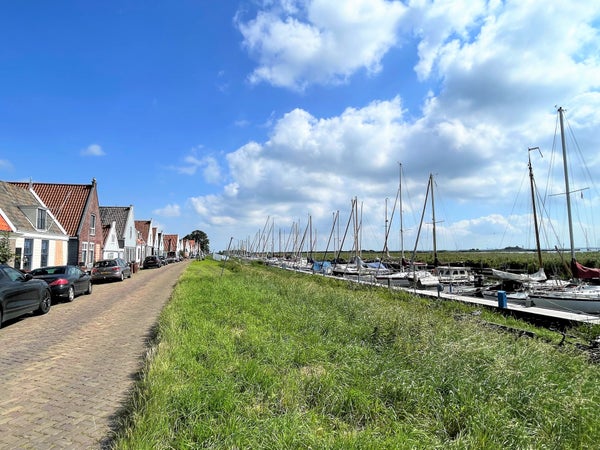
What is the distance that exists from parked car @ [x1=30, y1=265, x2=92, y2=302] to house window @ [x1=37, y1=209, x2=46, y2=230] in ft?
35.2

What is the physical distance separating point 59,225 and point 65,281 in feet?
54.0

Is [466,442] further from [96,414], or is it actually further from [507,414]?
[96,414]

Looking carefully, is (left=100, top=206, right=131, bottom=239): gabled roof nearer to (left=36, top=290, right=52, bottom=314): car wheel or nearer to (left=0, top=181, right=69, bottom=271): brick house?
(left=0, top=181, right=69, bottom=271): brick house

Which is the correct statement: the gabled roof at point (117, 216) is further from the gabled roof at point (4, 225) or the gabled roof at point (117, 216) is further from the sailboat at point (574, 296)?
the sailboat at point (574, 296)

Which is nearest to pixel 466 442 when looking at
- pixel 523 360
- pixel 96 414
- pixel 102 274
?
pixel 523 360

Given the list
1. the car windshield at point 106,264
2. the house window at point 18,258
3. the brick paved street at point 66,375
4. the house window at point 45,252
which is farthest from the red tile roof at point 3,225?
the brick paved street at point 66,375

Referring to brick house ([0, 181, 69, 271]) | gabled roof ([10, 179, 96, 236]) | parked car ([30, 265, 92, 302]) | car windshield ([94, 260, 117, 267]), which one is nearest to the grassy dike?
parked car ([30, 265, 92, 302])

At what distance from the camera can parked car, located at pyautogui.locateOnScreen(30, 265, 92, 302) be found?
606 inches

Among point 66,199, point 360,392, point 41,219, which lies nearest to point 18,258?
point 41,219

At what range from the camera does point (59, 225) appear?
29.4 metres

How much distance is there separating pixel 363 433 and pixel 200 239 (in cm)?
17062

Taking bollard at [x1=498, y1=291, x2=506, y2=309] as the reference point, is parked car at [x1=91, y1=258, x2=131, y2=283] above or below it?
above

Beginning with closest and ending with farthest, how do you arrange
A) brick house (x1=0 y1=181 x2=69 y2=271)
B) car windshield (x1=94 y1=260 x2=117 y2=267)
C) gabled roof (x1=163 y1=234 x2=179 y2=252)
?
brick house (x1=0 y1=181 x2=69 y2=271)
car windshield (x1=94 y1=260 x2=117 y2=267)
gabled roof (x1=163 y1=234 x2=179 y2=252)

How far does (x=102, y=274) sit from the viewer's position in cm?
2575
